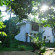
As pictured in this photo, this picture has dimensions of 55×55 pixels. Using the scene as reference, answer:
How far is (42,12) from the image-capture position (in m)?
8.98

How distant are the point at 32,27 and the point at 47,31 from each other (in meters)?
5.01

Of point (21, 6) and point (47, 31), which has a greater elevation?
point (21, 6)

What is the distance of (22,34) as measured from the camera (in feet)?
82.0

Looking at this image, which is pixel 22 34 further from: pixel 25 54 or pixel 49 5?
pixel 49 5

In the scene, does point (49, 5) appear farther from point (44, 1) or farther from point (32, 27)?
point (32, 27)

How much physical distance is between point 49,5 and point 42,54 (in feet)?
17.3

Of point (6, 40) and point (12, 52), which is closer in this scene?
point (12, 52)

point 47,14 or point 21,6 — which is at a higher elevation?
point 21,6

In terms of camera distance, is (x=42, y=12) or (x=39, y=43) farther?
(x=39, y=43)

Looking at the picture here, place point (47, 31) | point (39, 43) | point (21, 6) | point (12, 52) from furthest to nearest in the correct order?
point (47, 31) < point (39, 43) < point (12, 52) < point (21, 6)

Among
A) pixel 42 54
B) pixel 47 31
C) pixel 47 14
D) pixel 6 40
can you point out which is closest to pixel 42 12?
pixel 47 14

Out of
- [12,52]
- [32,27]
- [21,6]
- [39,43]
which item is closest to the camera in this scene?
[21,6]

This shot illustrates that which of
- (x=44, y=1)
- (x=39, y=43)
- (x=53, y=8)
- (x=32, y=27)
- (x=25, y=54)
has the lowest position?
(x=25, y=54)

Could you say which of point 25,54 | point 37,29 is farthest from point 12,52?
point 37,29
